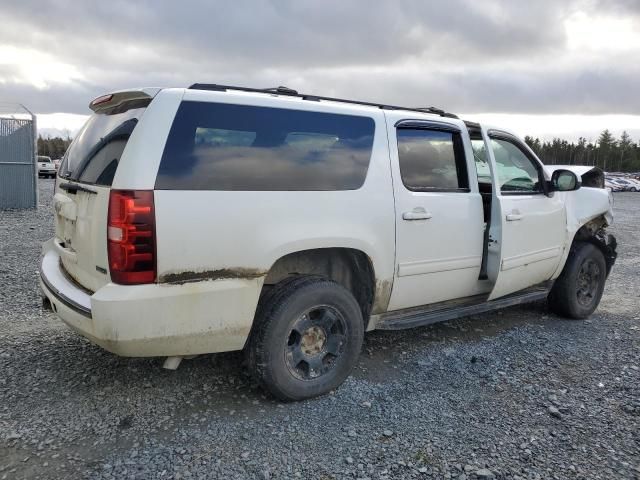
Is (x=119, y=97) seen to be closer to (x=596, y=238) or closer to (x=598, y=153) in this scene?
(x=596, y=238)

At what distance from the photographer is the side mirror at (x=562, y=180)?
5.02m

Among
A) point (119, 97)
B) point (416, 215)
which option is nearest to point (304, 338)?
point (416, 215)

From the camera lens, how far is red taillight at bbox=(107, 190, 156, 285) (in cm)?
279

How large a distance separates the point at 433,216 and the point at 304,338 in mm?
1346

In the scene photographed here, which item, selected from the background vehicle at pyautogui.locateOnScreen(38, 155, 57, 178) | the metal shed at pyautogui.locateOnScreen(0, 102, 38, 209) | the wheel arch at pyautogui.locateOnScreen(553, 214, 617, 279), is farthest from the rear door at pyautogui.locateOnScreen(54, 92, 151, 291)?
the background vehicle at pyautogui.locateOnScreen(38, 155, 57, 178)

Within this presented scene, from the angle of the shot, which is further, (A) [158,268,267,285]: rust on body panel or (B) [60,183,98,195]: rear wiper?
(B) [60,183,98,195]: rear wiper

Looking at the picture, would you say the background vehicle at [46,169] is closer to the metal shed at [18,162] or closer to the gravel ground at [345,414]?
the metal shed at [18,162]

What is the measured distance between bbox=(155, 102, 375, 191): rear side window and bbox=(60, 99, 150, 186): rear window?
1.04ft

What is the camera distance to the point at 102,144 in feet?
10.8

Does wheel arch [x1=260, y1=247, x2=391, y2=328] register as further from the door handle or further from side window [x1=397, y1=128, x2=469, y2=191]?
side window [x1=397, y1=128, x2=469, y2=191]

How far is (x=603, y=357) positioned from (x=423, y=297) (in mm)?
1750

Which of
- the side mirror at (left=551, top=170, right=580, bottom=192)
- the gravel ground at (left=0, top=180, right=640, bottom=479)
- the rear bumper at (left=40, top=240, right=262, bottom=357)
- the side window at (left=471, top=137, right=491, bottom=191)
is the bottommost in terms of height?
the gravel ground at (left=0, top=180, right=640, bottom=479)

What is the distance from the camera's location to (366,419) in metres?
3.30

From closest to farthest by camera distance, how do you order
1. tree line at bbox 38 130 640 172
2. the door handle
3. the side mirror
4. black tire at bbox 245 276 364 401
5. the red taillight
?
the red taillight → black tire at bbox 245 276 364 401 → the door handle → the side mirror → tree line at bbox 38 130 640 172
